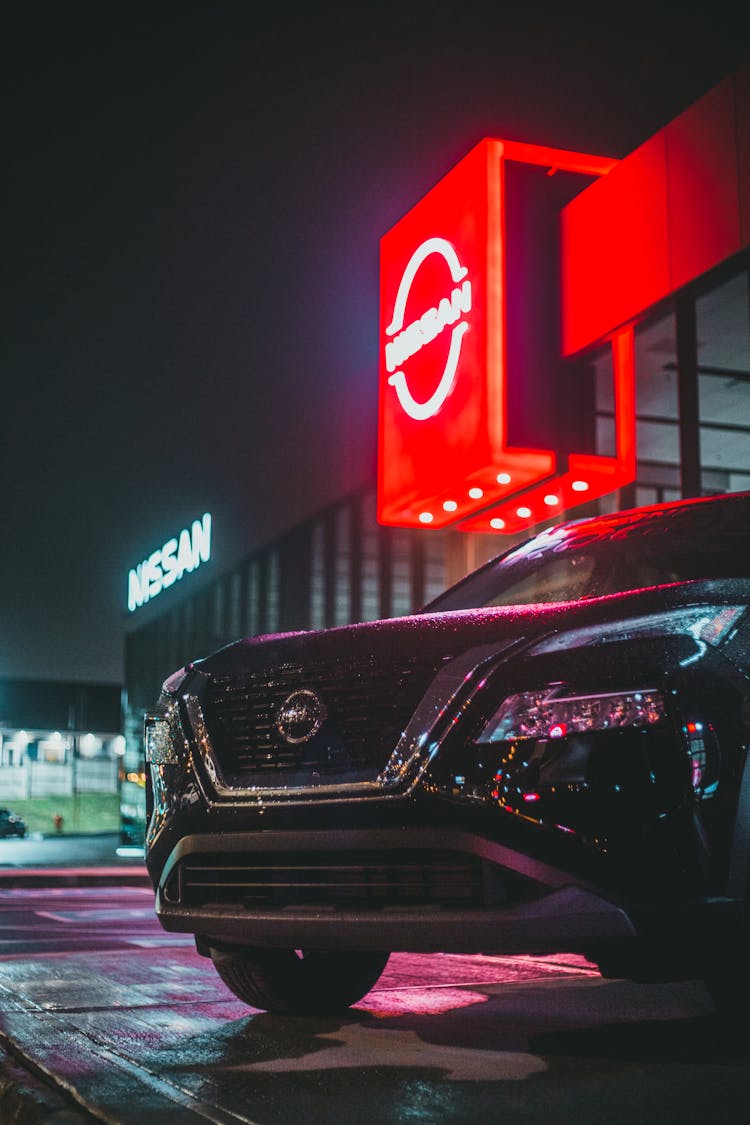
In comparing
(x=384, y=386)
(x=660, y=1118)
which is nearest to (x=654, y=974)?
(x=660, y=1118)

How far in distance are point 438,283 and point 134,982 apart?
13265 millimetres

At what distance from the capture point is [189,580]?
136 ft

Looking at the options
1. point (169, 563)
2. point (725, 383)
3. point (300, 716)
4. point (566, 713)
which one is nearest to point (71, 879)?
point (725, 383)

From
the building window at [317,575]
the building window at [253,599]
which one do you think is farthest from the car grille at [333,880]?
the building window at [253,599]

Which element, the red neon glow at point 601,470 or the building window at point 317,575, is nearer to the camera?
the red neon glow at point 601,470

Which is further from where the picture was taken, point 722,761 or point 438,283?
point 438,283

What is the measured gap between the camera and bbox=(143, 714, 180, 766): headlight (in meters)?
3.89

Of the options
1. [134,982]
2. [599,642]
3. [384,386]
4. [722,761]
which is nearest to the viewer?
[722,761]

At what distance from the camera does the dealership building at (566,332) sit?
42.3ft

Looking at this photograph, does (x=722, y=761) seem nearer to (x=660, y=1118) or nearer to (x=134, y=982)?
(x=660, y=1118)

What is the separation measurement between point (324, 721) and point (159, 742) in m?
0.79

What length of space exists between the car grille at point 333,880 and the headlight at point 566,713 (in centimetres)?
33

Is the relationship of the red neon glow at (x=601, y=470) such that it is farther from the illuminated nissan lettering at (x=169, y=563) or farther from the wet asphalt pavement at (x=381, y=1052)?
the illuminated nissan lettering at (x=169, y=563)

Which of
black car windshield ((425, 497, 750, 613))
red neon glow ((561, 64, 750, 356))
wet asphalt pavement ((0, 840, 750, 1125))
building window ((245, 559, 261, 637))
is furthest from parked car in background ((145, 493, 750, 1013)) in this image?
building window ((245, 559, 261, 637))
